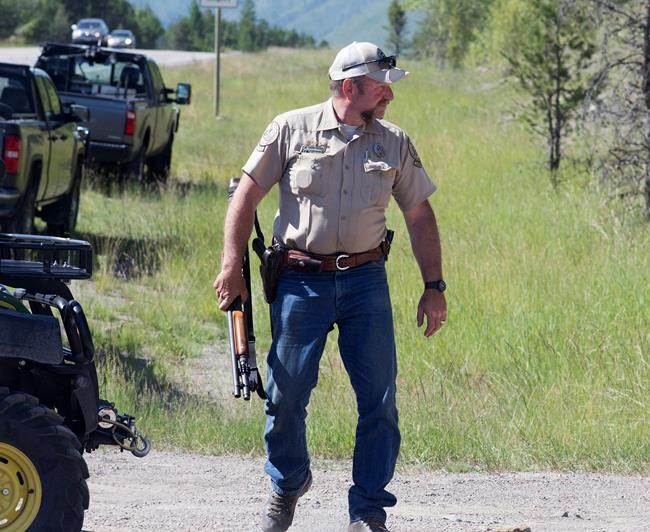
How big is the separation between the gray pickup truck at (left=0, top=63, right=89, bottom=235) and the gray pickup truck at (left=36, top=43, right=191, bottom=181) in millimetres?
1870

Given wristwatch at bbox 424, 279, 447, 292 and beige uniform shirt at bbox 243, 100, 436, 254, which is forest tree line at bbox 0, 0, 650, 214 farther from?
beige uniform shirt at bbox 243, 100, 436, 254

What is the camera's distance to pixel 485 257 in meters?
11.0

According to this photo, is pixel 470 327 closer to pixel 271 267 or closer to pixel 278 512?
pixel 278 512

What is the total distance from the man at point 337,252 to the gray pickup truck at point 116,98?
10552 mm

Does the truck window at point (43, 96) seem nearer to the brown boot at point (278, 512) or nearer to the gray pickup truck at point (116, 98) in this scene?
the gray pickup truck at point (116, 98)

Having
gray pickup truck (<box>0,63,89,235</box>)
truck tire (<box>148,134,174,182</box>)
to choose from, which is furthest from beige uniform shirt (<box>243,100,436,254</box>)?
truck tire (<box>148,134,174,182</box>)

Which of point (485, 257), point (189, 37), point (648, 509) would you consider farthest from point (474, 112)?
point (189, 37)

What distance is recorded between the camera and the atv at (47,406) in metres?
4.29

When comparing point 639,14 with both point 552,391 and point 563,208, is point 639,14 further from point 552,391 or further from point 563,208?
point 552,391

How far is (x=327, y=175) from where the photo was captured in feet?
15.6

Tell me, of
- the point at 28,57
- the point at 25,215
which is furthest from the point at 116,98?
the point at 28,57

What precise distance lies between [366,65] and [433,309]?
0.94 meters

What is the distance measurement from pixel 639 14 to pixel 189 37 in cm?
9595

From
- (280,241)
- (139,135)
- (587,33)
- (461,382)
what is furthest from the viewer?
(587,33)
